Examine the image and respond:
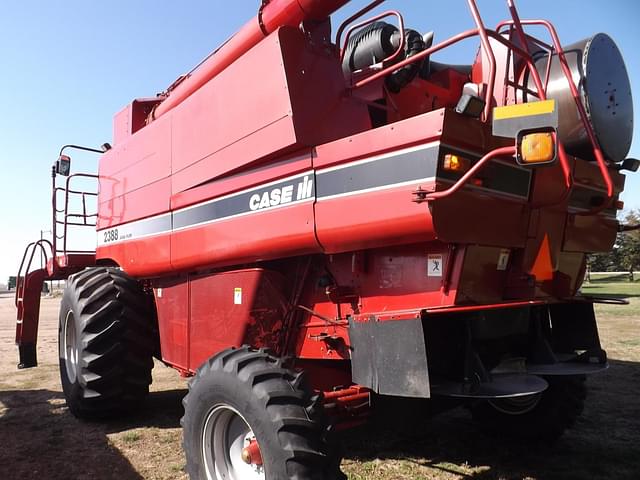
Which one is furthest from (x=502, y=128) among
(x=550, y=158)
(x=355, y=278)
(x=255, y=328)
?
(x=255, y=328)

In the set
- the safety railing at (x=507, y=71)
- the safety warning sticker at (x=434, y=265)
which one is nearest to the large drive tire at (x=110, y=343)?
the safety railing at (x=507, y=71)

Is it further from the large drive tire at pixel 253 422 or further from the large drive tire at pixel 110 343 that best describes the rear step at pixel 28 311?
the large drive tire at pixel 253 422

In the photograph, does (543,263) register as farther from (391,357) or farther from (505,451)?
(505,451)

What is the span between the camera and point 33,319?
265 inches

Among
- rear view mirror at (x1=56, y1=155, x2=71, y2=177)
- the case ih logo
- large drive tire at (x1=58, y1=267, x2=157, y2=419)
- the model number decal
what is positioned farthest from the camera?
rear view mirror at (x1=56, y1=155, x2=71, y2=177)

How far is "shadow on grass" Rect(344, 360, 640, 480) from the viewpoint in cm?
383

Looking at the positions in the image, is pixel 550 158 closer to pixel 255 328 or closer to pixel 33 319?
pixel 255 328

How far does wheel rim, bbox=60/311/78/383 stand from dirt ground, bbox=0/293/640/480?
45cm

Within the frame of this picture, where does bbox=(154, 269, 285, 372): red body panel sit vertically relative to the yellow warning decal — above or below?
below

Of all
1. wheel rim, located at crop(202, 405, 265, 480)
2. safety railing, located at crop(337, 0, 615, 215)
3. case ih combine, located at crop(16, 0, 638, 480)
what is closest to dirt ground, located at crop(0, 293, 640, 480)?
case ih combine, located at crop(16, 0, 638, 480)

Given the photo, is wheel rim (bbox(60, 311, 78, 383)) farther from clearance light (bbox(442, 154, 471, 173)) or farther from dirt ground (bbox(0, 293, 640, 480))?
clearance light (bbox(442, 154, 471, 173))

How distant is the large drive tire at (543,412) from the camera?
14.1 ft

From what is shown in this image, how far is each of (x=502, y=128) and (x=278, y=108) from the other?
145 centimetres

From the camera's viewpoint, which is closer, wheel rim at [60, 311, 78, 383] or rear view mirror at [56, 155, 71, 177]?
wheel rim at [60, 311, 78, 383]
